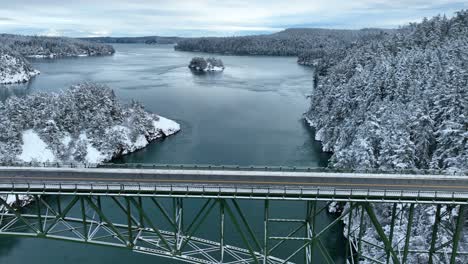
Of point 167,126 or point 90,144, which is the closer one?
point 90,144

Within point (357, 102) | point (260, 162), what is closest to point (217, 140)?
point (260, 162)

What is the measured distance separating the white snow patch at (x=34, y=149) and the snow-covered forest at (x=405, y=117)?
50.9 meters

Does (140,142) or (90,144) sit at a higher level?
(90,144)

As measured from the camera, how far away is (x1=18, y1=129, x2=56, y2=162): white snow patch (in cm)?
7031

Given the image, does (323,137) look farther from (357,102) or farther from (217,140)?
(217,140)

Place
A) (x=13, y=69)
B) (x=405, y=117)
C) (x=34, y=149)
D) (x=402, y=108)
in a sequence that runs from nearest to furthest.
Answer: (x=405, y=117) → (x=402, y=108) → (x=34, y=149) → (x=13, y=69)

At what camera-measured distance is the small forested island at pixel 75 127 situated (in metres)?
72.0

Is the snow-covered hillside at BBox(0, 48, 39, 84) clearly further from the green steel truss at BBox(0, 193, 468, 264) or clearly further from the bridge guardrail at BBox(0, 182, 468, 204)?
the bridge guardrail at BBox(0, 182, 468, 204)

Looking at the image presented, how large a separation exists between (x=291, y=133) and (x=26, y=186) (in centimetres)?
6865

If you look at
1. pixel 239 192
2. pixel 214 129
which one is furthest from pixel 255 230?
pixel 214 129

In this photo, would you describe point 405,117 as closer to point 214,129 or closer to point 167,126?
point 214,129

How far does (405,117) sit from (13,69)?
178m

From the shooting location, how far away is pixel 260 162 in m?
73.6

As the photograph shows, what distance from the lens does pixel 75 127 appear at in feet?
264
